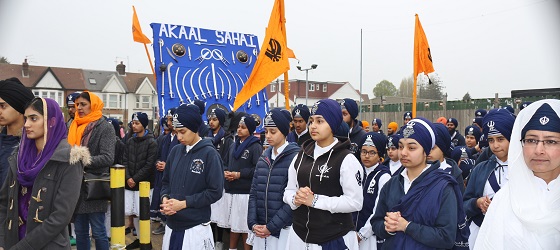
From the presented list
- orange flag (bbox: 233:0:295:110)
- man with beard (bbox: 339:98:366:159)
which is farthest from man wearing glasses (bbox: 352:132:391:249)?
orange flag (bbox: 233:0:295:110)

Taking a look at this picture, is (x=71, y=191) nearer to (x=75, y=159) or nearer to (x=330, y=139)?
(x=75, y=159)

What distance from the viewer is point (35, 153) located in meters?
3.64

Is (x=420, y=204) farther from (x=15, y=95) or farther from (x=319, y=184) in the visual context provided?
(x=15, y=95)

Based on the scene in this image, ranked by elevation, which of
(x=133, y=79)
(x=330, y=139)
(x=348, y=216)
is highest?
(x=133, y=79)

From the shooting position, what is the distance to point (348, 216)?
13.0 ft

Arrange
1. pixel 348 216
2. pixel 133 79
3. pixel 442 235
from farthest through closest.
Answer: pixel 133 79 < pixel 348 216 < pixel 442 235

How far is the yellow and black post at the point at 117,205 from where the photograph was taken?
14.3 feet

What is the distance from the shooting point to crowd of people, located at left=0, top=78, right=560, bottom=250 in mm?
2510

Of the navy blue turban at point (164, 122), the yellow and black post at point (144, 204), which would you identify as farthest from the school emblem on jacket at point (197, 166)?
the navy blue turban at point (164, 122)

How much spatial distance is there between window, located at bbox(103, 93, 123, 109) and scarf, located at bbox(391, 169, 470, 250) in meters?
56.6

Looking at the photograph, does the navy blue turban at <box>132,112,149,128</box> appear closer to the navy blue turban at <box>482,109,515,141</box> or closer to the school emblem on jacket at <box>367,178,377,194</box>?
the school emblem on jacket at <box>367,178,377,194</box>

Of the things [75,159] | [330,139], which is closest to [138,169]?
[75,159]

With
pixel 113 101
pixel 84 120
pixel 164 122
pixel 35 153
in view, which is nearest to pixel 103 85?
pixel 113 101

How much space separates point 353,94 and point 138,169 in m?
67.3
